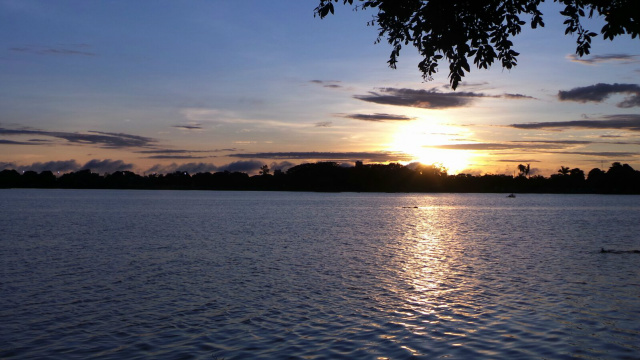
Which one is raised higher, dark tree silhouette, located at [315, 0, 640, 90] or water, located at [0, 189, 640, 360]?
dark tree silhouette, located at [315, 0, 640, 90]

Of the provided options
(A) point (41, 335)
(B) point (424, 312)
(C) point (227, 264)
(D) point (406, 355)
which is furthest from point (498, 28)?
(C) point (227, 264)

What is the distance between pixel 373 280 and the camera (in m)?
30.3

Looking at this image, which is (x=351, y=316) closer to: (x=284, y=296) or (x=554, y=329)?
(x=284, y=296)

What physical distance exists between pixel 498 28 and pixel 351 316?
11958mm

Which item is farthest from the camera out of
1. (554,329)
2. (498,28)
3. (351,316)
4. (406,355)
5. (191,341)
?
(351,316)

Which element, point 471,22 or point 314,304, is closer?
point 471,22

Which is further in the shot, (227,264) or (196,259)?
(196,259)

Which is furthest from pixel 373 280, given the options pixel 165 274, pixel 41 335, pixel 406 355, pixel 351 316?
pixel 41 335

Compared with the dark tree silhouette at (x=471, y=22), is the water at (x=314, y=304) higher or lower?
lower

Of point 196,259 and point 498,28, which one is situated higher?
point 498,28

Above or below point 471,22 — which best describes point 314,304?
below

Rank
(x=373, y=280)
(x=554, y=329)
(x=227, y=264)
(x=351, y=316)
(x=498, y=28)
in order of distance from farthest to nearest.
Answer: (x=227, y=264) < (x=373, y=280) < (x=351, y=316) < (x=554, y=329) < (x=498, y=28)

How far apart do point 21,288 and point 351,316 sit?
16.6 meters

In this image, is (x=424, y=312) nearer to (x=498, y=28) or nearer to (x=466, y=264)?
(x=498, y=28)
